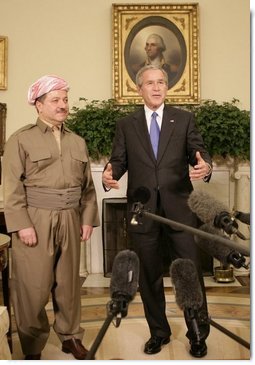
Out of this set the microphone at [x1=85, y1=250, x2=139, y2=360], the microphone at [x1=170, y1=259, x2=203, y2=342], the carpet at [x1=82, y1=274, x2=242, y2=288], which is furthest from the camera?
the carpet at [x1=82, y1=274, x2=242, y2=288]

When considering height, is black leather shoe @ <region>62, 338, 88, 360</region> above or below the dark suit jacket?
below

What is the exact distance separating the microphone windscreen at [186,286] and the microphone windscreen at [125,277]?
0.71 ft

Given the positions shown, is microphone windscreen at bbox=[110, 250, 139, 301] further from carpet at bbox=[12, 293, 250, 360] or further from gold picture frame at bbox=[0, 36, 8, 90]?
gold picture frame at bbox=[0, 36, 8, 90]

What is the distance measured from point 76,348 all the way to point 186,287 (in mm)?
1347

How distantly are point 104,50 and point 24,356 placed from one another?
3.06m

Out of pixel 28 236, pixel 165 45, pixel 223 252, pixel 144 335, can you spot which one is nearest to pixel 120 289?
pixel 223 252

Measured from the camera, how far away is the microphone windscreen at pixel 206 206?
3.72ft

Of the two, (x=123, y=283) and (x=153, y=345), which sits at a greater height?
(x=123, y=283)

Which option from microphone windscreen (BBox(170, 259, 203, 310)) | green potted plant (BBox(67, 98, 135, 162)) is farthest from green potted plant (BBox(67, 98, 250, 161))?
microphone windscreen (BBox(170, 259, 203, 310))

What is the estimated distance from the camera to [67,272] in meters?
2.39

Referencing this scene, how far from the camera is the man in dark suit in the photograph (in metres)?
2.46

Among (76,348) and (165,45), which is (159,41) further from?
Result: (76,348)

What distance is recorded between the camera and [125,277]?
1061mm

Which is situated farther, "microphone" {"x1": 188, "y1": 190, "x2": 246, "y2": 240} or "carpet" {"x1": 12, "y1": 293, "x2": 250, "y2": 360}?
"carpet" {"x1": 12, "y1": 293, "x2": 250, "y2": 360}
